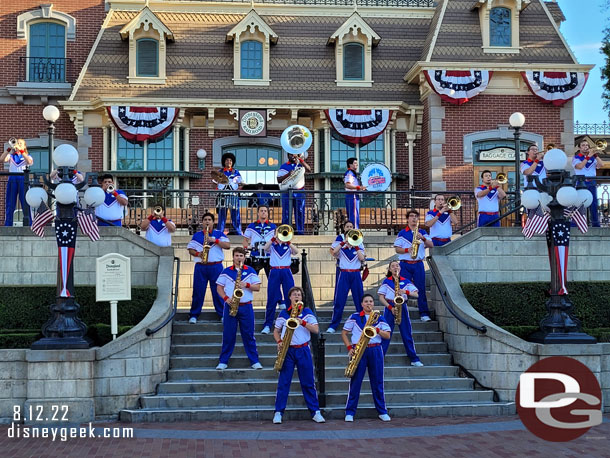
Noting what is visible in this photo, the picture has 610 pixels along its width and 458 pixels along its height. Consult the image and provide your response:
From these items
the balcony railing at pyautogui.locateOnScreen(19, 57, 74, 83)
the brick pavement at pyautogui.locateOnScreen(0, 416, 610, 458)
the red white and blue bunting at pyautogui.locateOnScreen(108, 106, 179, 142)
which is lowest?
the brick pavement at pyautogui.locateOnScreen(0, 416, 610, 458)

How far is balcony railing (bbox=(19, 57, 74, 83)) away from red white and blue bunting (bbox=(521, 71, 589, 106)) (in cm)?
1366

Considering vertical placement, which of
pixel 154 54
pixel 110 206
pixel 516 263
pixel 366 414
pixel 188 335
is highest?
pixel 154 54

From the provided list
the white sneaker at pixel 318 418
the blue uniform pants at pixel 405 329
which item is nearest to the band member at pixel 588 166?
the blue uniform pants at pixel 405 329

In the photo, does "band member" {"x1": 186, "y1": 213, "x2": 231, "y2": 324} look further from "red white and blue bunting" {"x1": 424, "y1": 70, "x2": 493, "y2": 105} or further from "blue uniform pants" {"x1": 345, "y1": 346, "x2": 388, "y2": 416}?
"red white and blue bunting" {"x1": 424, "y1": 70, "x2": 493, "y2": 105}

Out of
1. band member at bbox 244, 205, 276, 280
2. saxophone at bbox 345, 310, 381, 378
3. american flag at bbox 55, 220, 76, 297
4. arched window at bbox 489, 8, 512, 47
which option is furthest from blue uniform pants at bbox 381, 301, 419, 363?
arched window at bbox 489, 8, 512, 47

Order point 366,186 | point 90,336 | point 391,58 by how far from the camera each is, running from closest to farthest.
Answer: point 90,336 < point 366,186 < point 391,58

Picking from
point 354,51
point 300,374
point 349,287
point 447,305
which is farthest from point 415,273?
point 354,51

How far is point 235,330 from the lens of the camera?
11141mm

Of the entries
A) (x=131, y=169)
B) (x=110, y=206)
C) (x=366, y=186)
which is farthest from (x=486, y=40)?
(x=110, y=206)

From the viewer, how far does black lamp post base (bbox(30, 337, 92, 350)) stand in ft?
34.0

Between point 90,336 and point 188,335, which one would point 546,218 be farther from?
point 90,336

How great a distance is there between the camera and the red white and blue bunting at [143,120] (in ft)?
65.9

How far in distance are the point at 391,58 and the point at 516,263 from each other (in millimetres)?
10167

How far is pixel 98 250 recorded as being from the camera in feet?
45.4
